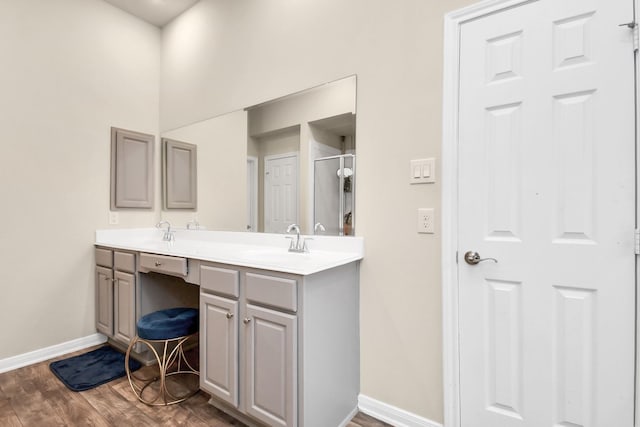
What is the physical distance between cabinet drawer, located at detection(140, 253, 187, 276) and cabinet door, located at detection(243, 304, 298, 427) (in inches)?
23.2

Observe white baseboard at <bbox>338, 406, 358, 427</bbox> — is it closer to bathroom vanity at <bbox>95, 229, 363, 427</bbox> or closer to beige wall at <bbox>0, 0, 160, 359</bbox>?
bathroom vanity at <bbox>95, 229, 363, 427</bbox>

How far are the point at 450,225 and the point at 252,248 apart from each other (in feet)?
4.35

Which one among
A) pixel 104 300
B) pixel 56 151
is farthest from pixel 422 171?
pixel 56 151

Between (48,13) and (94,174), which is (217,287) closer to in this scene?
(94,174)

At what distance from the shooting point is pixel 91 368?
7.30ft

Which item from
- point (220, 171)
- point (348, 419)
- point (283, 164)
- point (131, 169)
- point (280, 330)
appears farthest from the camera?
point (131, 169)

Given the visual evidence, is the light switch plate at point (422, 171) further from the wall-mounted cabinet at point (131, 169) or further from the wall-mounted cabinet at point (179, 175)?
the wall-mounted cabinet at point (131, 169)

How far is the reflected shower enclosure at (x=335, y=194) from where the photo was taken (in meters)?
1.85

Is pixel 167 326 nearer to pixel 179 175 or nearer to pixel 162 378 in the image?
pixel 162 378

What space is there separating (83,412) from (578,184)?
267cm

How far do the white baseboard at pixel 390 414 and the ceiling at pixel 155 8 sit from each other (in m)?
3.38

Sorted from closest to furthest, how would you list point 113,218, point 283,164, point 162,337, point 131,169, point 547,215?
point 547,215 → point 162,337 → point 283,164 → point 113,218 → point 131,169

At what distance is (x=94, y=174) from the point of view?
266 centimetres

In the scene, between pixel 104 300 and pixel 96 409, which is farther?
pixel 104 300
